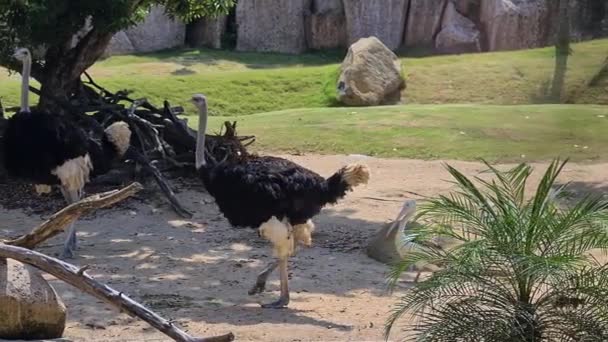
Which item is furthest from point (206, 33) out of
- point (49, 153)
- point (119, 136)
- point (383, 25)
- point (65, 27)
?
point (49, 153)

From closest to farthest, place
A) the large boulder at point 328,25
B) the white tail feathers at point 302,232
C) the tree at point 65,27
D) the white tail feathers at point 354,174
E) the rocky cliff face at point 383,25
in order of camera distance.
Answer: the white tail feathers at point 354,174 → the white tail feathers at point 302,232 → the tree at point 65,27 → the rocky cliff face at point 383,25 → the large boulder at point 328,25

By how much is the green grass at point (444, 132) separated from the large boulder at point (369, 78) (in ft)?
7.78

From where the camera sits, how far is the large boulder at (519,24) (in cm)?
2578

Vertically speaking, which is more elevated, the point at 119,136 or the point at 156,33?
the point at 119,136

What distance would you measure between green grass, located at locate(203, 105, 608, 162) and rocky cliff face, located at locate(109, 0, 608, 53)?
360 inches

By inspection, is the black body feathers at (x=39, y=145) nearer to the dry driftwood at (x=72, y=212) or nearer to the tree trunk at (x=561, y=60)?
the dry driftwood at (x=72, y=212)

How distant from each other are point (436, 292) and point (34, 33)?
7070mm

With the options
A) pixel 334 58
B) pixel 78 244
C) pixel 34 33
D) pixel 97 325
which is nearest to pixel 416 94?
pixel 334 58

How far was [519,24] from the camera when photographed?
25859 mm

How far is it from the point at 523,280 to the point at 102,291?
2015 millimetres

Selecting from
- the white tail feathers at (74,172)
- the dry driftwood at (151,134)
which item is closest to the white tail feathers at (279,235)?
the white tail feathers at (74,172)

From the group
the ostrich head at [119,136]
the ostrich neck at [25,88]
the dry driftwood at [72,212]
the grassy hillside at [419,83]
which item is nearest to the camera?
the dry driftwood at [72,212]

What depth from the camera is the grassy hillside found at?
19.5m

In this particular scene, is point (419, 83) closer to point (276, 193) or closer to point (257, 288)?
point (257, 288)
